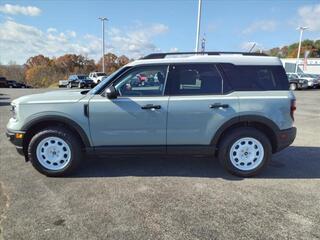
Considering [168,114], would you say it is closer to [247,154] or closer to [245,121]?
[245,121]

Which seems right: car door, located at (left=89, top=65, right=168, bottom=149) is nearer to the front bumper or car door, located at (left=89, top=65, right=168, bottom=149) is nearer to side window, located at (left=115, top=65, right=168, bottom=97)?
side window, located at (left=115, top=65, right=168, bottom=97)

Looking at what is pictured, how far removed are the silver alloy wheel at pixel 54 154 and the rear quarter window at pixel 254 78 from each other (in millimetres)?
2781

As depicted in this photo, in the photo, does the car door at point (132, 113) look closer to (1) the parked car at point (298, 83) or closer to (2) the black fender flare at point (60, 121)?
(2) the black fender flare at point (60, 121)

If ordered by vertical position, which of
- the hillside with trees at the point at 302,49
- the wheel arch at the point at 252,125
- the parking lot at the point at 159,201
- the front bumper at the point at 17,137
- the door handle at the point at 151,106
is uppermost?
the hillside with trees at the point at 302,49

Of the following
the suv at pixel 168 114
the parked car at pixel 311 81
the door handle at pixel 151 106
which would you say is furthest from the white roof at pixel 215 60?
the parked car at pixel 311 81

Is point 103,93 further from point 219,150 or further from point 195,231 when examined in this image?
point 195,231

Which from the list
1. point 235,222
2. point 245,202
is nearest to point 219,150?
point 245,202

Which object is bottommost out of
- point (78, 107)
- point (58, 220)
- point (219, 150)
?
point (58, 220)

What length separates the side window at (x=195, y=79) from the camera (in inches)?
176

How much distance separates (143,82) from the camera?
14.9 ft

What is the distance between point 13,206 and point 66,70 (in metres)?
79.0

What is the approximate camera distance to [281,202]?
12.3 ft

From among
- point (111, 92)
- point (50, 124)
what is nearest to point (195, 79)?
point (111, 92)

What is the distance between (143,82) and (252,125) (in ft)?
6.32
